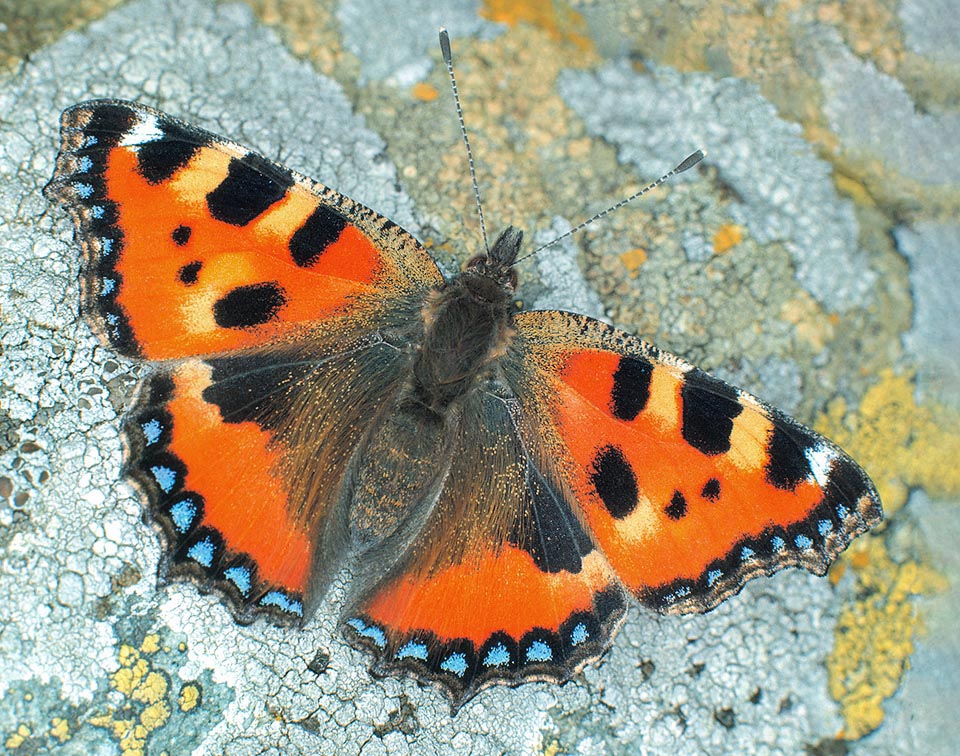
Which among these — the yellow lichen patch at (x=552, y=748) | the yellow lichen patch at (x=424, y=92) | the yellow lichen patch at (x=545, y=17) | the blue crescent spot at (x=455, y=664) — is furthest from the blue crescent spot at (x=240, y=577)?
the yellow lichen patch at (x=545, y=17)

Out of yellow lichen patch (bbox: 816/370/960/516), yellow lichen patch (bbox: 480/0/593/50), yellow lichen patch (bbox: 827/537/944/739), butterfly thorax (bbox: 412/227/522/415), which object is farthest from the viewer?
yellow lichen patch (bbox: 480/0/593/50)

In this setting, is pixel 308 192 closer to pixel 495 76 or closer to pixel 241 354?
pixel 241 354

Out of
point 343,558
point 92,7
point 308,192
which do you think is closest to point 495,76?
point 308,192

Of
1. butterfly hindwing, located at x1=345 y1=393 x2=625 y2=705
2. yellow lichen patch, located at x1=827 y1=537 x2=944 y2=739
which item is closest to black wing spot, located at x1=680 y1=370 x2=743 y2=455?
butterfly hindwing, located at x1=345 y1=393 x2=625 y2=705

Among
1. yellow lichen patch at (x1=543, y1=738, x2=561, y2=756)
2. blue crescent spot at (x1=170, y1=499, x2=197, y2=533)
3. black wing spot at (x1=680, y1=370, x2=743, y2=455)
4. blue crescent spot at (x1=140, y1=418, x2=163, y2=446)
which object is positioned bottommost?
yellow lichen patch at (x1=543, y1=738, x2=561, y2=756)

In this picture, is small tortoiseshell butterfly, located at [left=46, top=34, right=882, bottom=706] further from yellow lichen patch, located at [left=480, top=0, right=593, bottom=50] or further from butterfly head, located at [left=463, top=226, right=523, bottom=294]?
yellow lichen patch, located at [left=480, top=0, right=593, bottom=50]

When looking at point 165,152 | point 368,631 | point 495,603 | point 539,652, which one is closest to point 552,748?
point 539,652
